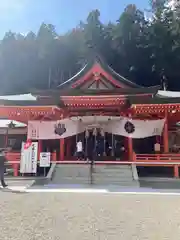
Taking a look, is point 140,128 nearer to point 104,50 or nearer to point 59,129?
point 59,129

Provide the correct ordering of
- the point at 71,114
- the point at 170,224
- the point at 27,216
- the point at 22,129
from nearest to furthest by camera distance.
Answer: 1. the point at 170,224
2. the point at 27,216
3. the point at 71,114
4. the point at 22,129

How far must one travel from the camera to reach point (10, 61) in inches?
1480

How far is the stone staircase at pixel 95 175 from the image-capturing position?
10.8 m

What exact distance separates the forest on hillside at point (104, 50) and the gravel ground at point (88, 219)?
27714 millimetres

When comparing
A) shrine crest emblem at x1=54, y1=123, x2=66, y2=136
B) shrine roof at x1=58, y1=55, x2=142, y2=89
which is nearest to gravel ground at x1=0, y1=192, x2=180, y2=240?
shrine crest emblem at x1=54, y1=123, x2=66, y2=136

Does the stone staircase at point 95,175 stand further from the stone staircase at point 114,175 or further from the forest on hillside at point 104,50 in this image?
the forest on hillside at point 104,50

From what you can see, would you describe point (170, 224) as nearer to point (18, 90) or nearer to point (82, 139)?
point (82, 139)

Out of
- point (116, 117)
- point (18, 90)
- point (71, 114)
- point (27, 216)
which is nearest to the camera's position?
point (27, 216)

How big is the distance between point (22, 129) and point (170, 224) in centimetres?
1649

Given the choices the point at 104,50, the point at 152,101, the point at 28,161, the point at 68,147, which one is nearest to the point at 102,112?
the point at 68,147

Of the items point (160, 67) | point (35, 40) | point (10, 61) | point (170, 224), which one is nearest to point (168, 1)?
point (160, 67)

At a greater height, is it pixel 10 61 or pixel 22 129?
pixel 10 61

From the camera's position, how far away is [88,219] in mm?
4867

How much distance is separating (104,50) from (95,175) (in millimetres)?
27793
